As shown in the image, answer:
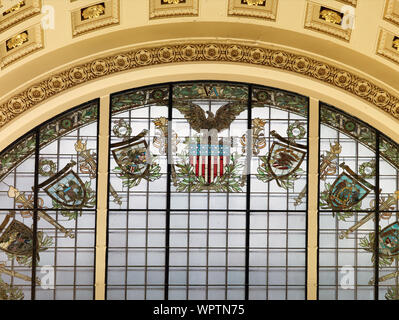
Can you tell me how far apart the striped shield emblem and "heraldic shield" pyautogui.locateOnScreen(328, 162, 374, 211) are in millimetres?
2364

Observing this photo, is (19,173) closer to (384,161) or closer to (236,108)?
(236,108)

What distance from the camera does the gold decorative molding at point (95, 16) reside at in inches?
808

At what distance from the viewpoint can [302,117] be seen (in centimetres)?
2217

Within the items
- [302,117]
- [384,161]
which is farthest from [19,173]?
[384,161]

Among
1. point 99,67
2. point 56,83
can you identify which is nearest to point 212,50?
point 99,67

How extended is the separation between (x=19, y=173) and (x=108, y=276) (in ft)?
9.40

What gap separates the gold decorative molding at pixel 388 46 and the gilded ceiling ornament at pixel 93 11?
5.55 metres

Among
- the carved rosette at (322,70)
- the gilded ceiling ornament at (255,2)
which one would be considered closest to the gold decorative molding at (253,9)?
the gilded ceiling ornament at (255,2)

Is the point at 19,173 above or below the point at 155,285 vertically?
above

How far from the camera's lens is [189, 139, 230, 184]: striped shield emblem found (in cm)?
Result: 2211

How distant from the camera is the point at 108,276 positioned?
859 inches

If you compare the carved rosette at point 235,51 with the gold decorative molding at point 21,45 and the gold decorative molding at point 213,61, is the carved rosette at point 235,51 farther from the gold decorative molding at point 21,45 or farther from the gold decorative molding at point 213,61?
the gold decorative molding at point 21,45
